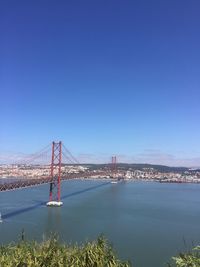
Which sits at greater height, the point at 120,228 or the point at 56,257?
the point at 56,257

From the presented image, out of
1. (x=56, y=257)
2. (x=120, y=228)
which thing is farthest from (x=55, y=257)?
(x=120, y=228)

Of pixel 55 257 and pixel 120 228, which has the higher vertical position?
pixel 55 257

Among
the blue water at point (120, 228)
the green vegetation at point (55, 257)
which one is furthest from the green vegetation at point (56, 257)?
the blue water at point (120, 228)

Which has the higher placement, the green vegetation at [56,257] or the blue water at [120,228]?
the green vegetation at [56,257]

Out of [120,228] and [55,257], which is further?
[120,228]

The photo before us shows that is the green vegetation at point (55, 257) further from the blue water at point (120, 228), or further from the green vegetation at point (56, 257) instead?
the blue water at point (120, 228)

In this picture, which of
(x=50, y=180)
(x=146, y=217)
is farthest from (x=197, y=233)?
(x=50, y=180)

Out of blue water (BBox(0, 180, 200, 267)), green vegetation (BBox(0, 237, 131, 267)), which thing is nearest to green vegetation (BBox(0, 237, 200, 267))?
green vegetation (BBox(0, 237, 131, 267))

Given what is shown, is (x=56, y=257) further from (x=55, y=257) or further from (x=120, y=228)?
(x=120, y=228)
